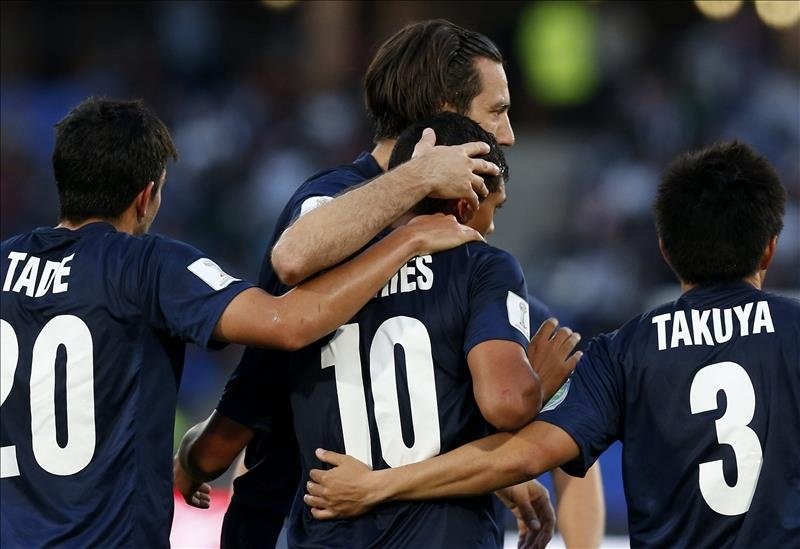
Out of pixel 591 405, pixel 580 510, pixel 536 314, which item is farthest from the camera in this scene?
pixel 580 510

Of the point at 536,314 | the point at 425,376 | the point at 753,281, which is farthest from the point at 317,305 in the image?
the point at 536,314

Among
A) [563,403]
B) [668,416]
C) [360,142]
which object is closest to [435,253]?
[563,403]

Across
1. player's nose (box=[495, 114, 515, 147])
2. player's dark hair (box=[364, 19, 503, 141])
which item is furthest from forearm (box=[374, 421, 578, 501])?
player's dark hair (box=[364, 19, 503, 141])

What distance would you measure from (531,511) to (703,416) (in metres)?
0.95

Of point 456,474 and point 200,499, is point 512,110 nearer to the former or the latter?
point 200,499

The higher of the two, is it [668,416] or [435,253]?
[435,253]

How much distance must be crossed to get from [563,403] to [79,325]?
4.04ft

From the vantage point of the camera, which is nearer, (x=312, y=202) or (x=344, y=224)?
(x=344, y=224)

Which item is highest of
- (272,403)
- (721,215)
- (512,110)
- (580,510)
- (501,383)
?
(512,110)

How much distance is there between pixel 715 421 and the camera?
307 cm

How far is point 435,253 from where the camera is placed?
3162 mm

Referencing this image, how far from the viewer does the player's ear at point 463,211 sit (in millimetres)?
3307

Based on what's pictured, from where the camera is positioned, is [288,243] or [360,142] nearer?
[288,243]

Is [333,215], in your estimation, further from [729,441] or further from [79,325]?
[729,441]
